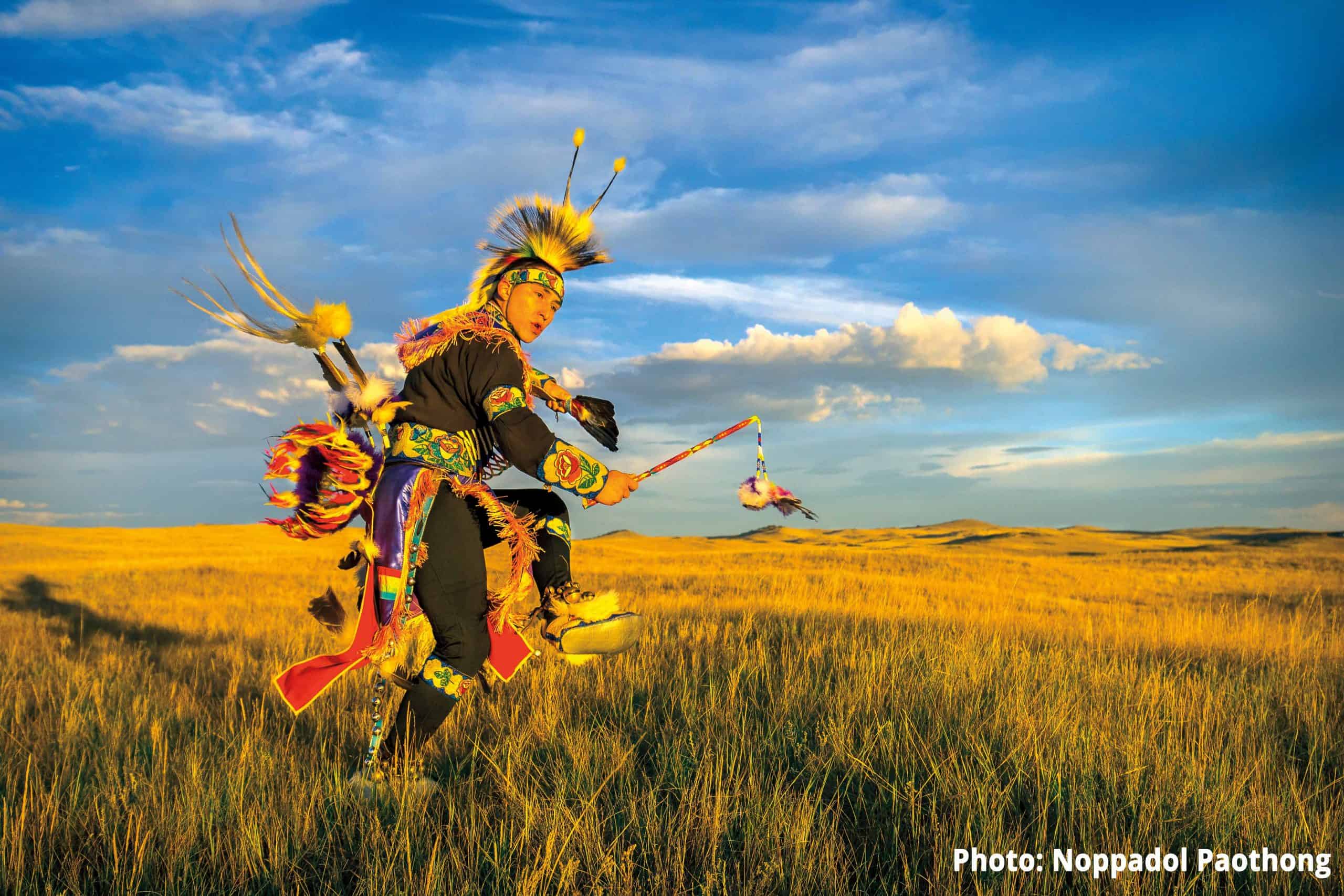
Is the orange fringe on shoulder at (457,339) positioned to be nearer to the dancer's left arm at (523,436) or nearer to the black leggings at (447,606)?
the dancer's left arm at (523,436)

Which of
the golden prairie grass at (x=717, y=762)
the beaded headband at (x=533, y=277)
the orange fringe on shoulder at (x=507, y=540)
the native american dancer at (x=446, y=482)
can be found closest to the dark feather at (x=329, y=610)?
the native american dancer at (x=446, y=482)

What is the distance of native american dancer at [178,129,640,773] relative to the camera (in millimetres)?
3891

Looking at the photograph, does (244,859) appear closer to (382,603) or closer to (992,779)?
(382,603)

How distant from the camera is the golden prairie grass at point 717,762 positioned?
3137 millimetres

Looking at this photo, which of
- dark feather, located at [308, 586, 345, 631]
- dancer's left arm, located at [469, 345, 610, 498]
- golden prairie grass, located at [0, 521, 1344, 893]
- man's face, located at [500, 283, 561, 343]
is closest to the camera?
golden prairie grass, located at [0, 521, 1344, 893]

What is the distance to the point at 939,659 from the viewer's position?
5832mm

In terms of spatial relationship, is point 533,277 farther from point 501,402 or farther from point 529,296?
point 501,402

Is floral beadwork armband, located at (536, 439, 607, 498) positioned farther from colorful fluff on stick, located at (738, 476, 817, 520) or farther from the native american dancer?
colorful fluff on stick, located at (738, 476, 817, 520)

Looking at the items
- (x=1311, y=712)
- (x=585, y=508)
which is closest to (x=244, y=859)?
(x=585, y=508)

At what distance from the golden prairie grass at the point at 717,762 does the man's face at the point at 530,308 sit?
2089 mm

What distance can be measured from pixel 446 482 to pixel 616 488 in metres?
0.86

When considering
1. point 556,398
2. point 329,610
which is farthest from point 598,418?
point 329,610

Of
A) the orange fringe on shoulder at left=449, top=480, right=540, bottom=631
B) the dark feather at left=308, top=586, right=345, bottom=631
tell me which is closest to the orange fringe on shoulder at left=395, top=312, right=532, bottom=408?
the orange fringe on shoulder at left=449, top=480, right=540, bottom=631

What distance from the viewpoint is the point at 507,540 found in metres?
4.09
